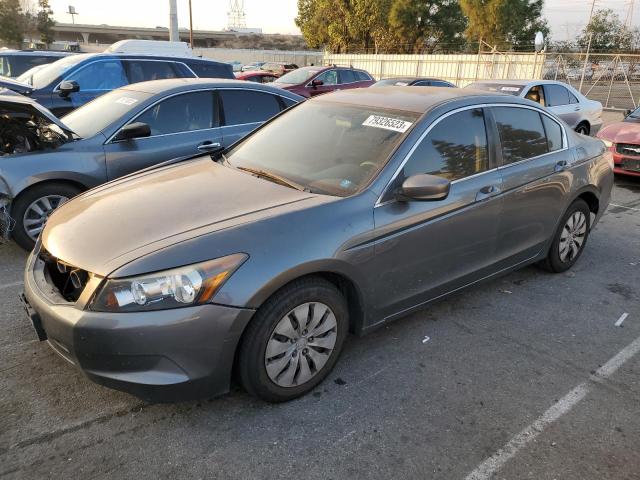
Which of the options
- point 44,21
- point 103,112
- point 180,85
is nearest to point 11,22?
point 44,21

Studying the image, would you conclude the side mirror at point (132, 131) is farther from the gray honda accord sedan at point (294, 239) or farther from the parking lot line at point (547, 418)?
the parking lot line at point (547, 418)

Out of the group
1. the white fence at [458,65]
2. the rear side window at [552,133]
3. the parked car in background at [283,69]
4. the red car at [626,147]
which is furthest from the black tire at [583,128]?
the white fence at [458,65]

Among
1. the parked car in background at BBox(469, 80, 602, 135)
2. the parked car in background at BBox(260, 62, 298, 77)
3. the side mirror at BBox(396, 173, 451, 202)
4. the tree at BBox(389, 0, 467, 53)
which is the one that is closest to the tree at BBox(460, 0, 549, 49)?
the tree at BBox(389, 0, 467, 53)

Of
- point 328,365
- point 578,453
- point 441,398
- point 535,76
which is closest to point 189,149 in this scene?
point 328,365

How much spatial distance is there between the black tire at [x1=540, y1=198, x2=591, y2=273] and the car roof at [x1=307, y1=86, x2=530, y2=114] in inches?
43.3

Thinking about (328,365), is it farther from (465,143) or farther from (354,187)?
(465,143)

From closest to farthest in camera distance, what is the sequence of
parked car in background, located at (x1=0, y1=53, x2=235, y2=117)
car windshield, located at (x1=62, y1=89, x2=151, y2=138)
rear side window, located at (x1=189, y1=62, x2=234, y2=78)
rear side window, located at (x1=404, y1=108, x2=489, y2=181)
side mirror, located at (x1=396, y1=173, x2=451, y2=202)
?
side mirror, located at (x1=396, y1=173, x2=451, y2=202) → rear side window, located at (x1=404, y1=108, x2=489, y2=181) → car windshield, located at (x1=62, y1=89, x2=151, y2=138) → parked car in background, located at (x1=0, y1=53, x2=235, y2=117) → rear side window, located at (x1=189, y1=62, x2=234, y2=78)

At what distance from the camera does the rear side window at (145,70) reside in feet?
28.7

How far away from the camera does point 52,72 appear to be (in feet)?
27.6

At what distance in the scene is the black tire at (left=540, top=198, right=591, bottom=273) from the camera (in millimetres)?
4449

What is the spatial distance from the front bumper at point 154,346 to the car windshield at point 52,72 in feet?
22.9

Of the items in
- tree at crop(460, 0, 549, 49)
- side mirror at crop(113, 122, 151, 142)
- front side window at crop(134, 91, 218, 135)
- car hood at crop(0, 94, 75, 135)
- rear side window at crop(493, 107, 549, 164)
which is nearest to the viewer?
rear side window at crop(493, 107, 549, 164)

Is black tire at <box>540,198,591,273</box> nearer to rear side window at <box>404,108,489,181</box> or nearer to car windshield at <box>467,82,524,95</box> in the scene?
rear side window at <box>404,108,489,181</box>

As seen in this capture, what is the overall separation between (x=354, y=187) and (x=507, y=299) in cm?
195
